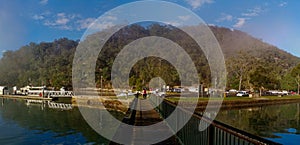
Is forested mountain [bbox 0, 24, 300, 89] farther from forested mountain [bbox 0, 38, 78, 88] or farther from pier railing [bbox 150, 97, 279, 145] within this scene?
pier railing [bbox 150, 97, 279, 145]

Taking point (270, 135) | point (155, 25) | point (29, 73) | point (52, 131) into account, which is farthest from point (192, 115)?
point (155, 25)

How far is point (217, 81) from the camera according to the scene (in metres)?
69.2

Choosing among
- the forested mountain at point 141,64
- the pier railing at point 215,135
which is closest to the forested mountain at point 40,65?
the forested mountain at point 141,64

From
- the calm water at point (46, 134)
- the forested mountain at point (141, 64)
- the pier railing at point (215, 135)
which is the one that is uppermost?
the forested mountain at point (141, 64)

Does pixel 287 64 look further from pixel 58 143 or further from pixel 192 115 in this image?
pixel 192 115

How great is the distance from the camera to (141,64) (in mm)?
79688

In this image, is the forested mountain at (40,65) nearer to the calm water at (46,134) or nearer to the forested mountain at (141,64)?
the forested mountain at (141,64)

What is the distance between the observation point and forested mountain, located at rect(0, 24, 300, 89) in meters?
68.8

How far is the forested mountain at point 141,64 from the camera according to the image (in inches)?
2709

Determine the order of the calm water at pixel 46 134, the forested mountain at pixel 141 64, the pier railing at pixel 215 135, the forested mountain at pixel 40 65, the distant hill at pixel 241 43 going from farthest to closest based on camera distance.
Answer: the distant hill at pixel 241 43
the forested mountain at pixel 40 65
the forested mountain at pixel 141 64
the calm water at pixel 46 134
the pier railing at pixel 215 135

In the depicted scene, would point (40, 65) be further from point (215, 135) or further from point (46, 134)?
point (215, 135)

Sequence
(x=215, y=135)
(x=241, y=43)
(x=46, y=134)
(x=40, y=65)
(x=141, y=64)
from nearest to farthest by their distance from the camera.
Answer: (x=215, y=135), (x=46, y=134), (x=141, y=64), (x=40, y=65), (x=241, y=43)

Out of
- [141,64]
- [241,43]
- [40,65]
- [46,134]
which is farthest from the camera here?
[241,43]

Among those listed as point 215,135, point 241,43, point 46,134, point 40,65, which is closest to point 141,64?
point 40,65
